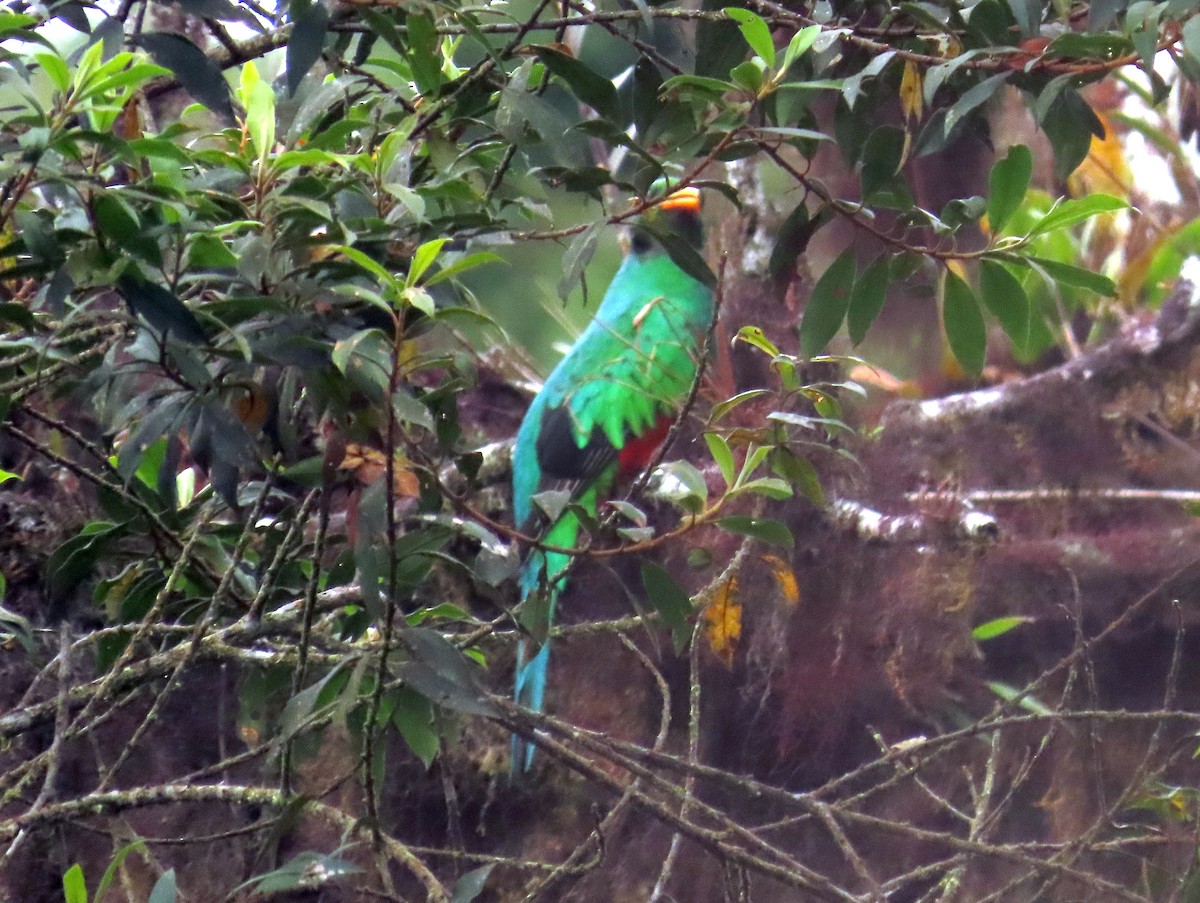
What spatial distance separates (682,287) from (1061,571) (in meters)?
1.30

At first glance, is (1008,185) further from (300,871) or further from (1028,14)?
(300,871)

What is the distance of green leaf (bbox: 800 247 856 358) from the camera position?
1.45 m

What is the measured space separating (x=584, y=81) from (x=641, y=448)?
1758mm

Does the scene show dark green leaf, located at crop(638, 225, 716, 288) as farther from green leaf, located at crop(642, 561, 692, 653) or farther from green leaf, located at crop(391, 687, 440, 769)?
green leaf, located at crop(391, 687, 440, 769)

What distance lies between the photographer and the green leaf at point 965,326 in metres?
1.40

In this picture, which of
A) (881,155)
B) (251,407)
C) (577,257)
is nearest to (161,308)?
(251,407)

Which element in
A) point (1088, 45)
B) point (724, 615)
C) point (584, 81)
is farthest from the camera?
point (724, 615)

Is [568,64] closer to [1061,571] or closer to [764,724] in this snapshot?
[764,724]

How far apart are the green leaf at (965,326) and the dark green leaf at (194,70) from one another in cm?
87

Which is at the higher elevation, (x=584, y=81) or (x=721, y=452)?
(x=584, y=81)

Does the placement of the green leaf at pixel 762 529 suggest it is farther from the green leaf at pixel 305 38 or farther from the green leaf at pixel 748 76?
the green leaf at pixel 305 38

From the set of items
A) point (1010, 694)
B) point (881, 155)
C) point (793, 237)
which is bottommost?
point (1010, 694)

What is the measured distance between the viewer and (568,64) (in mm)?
1242

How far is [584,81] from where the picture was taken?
4.11 ft
